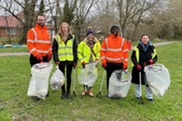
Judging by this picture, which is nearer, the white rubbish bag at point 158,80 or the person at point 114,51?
the white rubbish bag at point 158,80

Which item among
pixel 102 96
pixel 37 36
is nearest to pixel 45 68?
pixel 37 36

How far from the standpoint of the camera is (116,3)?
2066cm

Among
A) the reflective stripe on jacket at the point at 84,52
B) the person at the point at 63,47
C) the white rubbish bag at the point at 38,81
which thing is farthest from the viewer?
the reflective stripe on jacket at the point at 84,52

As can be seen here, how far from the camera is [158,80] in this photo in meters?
4.14

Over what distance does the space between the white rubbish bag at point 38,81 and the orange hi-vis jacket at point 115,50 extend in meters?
1.27

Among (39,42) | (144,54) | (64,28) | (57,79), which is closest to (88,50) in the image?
(64,28)

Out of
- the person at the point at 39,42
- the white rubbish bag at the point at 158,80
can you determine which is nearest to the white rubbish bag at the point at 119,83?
the white rubbish bag at the point at 158,80

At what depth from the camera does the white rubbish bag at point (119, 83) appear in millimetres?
4234

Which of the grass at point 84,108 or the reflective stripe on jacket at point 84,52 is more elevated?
the reflective stripe on jacket at point 84,52

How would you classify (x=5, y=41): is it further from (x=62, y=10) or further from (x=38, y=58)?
(x=38, y=58)

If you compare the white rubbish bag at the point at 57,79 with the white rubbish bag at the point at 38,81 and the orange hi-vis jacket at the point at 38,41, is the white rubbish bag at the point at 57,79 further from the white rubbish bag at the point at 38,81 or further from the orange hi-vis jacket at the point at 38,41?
the orange hi-vis jacket at the point at 38,41

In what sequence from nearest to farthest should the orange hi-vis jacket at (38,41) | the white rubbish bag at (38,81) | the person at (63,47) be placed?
1. the white rubbish bag at (38,81)
2. the orange hi-vis jacket at (38,41)
3. the person at (63,47)

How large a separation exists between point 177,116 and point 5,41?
2099 centimetres

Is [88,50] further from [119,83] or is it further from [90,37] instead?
[119,83]
